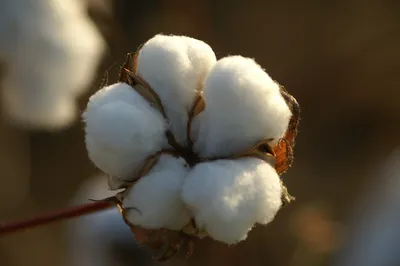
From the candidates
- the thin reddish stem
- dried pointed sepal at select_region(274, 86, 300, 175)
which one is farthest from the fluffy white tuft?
dried pointed sepal at select_region(274, 86, 300, 175)

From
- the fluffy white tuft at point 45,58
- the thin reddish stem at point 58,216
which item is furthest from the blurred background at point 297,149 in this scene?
the thin reddish stem at point 58,216

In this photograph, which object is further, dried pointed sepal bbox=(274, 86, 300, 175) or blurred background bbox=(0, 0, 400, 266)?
blurred background bbox=(0, 0, 400, 266)

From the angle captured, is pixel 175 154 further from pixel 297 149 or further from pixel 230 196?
pixel 297 149

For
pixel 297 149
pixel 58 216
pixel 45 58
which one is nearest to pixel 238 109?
pixel 58 216

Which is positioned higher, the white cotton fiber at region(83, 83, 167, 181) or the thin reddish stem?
the white cotton fiber at region(83, 83, 167, 181)

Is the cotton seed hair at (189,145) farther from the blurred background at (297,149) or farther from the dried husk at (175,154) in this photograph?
the blurred background at (297,149)

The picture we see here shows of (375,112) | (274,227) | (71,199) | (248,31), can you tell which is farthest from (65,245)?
(375,112)

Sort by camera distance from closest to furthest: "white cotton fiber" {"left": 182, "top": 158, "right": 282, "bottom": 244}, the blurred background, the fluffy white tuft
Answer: "white cotton fiber" {"left": 182, "top": 158, "right": 282, "bottom": 244} < the fluffy white tuft < the blurred background

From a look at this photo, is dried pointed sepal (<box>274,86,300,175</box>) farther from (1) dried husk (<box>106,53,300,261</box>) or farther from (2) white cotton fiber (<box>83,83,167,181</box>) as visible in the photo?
(2) white cotton fiber (<box>83,83,167,181</box>)
